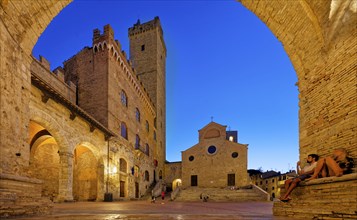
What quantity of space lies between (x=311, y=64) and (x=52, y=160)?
51.2 feet

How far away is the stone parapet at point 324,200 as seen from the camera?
15.6 ft

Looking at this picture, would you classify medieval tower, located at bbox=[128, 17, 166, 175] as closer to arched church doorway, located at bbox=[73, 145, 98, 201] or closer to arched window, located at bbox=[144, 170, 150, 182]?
arched window, located at bbox=[144, 170, 150, 182]

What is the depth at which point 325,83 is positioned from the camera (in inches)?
Result: 261

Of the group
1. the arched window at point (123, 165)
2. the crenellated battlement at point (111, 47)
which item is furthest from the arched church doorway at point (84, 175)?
the crenellated battlement at point (111, 47)

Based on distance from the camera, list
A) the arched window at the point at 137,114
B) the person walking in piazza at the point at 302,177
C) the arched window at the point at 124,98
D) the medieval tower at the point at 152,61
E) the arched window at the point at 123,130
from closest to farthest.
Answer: the person walking in piazza at the point at 302,177 → the arched window at the point at 123,130 → the arched window at the point at 124,98 → the arched window at the point at 137,114 → the medieval tower at the point at 152,61

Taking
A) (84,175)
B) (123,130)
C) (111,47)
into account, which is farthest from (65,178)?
(111,47)

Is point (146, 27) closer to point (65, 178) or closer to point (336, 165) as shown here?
point (65, 178)

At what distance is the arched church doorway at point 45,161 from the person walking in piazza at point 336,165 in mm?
14317

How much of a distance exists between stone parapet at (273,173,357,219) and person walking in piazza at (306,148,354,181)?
222 mm

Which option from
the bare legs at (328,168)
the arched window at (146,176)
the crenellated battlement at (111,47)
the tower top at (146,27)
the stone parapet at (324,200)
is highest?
the tower top at (146,27)

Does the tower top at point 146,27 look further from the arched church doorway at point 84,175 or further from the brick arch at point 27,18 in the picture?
the brick arch at point 27,18

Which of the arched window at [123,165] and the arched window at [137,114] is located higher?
the arched window at [137,114]

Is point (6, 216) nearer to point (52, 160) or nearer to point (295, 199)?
point (295, 199)

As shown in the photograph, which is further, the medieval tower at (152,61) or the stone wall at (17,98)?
the medieval tower at (152,61)
